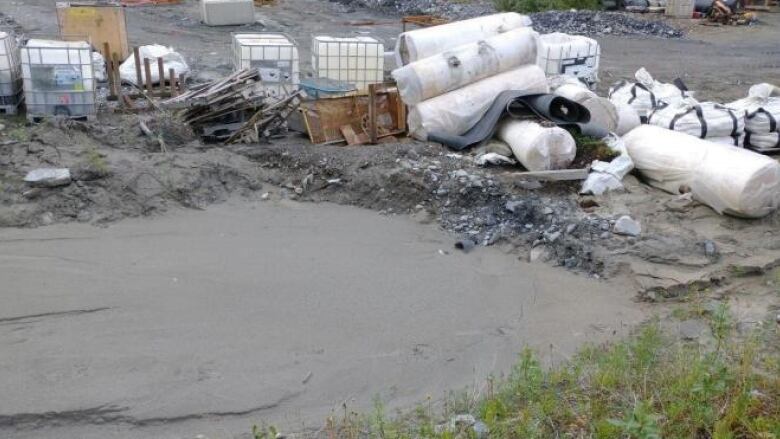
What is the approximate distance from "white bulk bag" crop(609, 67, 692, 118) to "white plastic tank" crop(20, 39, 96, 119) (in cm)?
639

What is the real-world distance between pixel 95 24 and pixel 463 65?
6262 mm

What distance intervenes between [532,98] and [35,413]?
19.7ft

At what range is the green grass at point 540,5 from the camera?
66.0 feet

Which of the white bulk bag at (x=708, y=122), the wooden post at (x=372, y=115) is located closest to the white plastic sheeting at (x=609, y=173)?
the white bulk bag at (x=708, y=122)

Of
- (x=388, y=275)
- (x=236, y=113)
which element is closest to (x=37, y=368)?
(x=388, y=275)

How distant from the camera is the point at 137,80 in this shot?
1066cm

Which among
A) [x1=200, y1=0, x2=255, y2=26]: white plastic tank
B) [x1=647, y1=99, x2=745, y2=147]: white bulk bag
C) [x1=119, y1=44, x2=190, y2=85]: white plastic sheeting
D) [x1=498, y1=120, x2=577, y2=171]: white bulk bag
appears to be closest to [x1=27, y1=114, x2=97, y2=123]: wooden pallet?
[x1=119, y1=44, x2=190, y2=85]: white plastic sheeting

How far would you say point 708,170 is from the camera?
7.52 m

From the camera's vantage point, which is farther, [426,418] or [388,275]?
[388,275]

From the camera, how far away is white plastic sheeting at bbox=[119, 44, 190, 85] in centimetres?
1107

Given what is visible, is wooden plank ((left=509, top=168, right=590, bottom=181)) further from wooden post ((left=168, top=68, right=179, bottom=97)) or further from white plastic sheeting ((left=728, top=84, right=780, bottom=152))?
wooden post ((left=168, top=68, right=179, bottom=97))

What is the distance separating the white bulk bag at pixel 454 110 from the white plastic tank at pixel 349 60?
4.91 feet

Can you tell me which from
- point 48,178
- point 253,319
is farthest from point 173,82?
point 253,319

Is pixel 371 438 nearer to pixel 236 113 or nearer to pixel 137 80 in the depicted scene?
pixel 236 113
